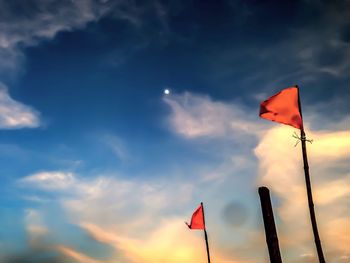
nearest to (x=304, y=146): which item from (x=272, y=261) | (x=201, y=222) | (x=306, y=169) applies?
(x=306, y=169)

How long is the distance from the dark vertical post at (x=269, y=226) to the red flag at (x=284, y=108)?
2613 millimetres

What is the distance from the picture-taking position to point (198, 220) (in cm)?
2727

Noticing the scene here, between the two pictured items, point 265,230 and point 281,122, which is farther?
point 281,122

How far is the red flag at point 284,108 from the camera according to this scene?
42.2ft

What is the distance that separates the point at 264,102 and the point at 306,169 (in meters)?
2.80

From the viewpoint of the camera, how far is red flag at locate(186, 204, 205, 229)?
27078 millimetres

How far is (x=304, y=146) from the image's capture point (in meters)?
12.5

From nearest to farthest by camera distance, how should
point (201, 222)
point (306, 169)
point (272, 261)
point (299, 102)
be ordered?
point (272, 261), point (306, 169), point (299, 102), point (201, 222)

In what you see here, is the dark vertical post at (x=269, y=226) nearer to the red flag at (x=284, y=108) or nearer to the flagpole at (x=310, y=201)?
the flagpole at (x=310, y=201)

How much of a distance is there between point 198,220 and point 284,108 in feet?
53.5

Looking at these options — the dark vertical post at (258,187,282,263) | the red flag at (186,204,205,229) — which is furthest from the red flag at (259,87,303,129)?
the red flag at (186,204,205,229)

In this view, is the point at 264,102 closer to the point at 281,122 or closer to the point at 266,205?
the point at 281,122

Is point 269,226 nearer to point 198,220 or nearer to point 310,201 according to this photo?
point 310,201

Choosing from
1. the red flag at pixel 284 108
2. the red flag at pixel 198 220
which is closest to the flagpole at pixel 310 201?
the red flag at pixel 284 108
